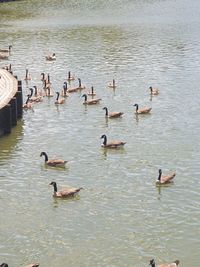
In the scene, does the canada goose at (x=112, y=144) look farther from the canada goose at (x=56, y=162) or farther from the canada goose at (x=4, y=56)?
the canada goose at (x=4, y=56)

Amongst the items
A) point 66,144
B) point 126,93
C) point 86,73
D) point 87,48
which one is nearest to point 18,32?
point 87,48

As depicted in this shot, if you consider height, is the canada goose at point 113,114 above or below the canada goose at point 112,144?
above

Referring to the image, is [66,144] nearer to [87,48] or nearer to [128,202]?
[128,202]

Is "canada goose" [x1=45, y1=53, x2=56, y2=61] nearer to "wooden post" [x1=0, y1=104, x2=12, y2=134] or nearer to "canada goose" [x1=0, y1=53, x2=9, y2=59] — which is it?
"canada goose" [x1=0, y1=53, x2=9, y2=59]

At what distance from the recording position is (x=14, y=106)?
35.6 m

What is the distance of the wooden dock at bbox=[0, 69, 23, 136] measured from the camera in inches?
1326

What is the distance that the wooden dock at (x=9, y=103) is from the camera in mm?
33688

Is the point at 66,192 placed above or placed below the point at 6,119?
below

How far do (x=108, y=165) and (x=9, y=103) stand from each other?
9906 millimetres

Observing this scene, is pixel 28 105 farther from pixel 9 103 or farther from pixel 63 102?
pixel 9 103

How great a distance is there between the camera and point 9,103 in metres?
35.3

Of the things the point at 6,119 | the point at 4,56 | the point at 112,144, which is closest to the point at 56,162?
the point at 112,144

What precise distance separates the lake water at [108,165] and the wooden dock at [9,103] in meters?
0.63

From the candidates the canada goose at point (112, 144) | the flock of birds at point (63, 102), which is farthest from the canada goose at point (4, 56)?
the canada goose at point (112, 144)
